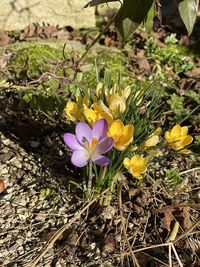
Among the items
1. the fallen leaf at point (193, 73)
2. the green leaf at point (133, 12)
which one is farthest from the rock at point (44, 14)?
the green leaf at point (133, 12)

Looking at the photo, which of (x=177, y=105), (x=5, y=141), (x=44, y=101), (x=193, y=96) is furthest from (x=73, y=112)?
(x=193, y=96)

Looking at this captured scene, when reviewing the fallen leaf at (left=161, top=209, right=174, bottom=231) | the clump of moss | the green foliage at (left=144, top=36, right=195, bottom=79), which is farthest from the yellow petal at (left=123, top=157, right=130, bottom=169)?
the green foliage at (left=144, top=36, right=195, bottom=79)

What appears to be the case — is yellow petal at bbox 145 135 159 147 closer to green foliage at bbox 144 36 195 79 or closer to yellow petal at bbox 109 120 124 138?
yellow petal at bbox 109 120 124 138

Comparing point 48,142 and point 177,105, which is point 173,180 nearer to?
point 48,142

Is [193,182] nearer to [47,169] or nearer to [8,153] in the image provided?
[47,169]

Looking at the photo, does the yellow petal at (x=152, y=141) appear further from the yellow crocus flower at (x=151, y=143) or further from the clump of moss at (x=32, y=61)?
the clump of moss at (x=32, y=61)

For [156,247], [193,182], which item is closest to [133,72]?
[193,182]
